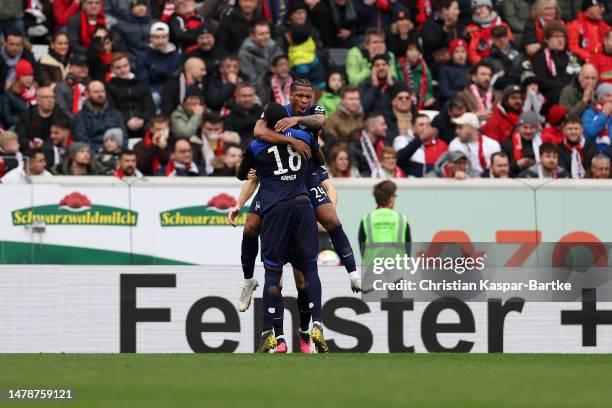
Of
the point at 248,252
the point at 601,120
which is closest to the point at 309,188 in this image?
the point at 248,252

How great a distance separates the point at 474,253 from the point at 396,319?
1537mm

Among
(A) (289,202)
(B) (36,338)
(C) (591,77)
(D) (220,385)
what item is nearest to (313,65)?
(C) (591,77)

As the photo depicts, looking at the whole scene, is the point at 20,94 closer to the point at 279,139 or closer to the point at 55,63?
the point at 55,63

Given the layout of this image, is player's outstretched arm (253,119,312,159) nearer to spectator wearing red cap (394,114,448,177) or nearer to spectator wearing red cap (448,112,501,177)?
spectator wearing red cap (394,114,448,177)

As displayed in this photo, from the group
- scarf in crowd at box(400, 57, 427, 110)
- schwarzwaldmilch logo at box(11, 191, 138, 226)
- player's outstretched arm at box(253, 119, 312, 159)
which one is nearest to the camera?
player's outstretched arm at box(253, 119, 312, 159)

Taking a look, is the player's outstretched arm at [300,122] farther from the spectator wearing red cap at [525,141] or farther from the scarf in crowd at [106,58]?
the scarf in crowd at [106,58]

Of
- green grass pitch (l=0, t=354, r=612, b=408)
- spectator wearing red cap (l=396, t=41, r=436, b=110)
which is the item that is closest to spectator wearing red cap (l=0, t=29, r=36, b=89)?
spectator wearing red cap (l=396, t=41, r=436, b=110)

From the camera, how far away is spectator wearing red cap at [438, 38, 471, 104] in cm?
2383

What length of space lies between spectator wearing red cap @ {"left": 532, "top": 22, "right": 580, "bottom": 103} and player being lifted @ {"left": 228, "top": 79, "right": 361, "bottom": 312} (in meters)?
9.85

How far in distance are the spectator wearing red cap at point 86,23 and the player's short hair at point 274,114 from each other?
366 inches

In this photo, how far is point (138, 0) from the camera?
938 inches

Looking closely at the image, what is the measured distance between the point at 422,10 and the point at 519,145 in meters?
4.62

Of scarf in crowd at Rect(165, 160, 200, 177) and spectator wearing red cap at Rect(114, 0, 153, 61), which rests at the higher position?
spectator wearing red cap at Rect(114, 0, 153, 61)

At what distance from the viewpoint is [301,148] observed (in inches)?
558
